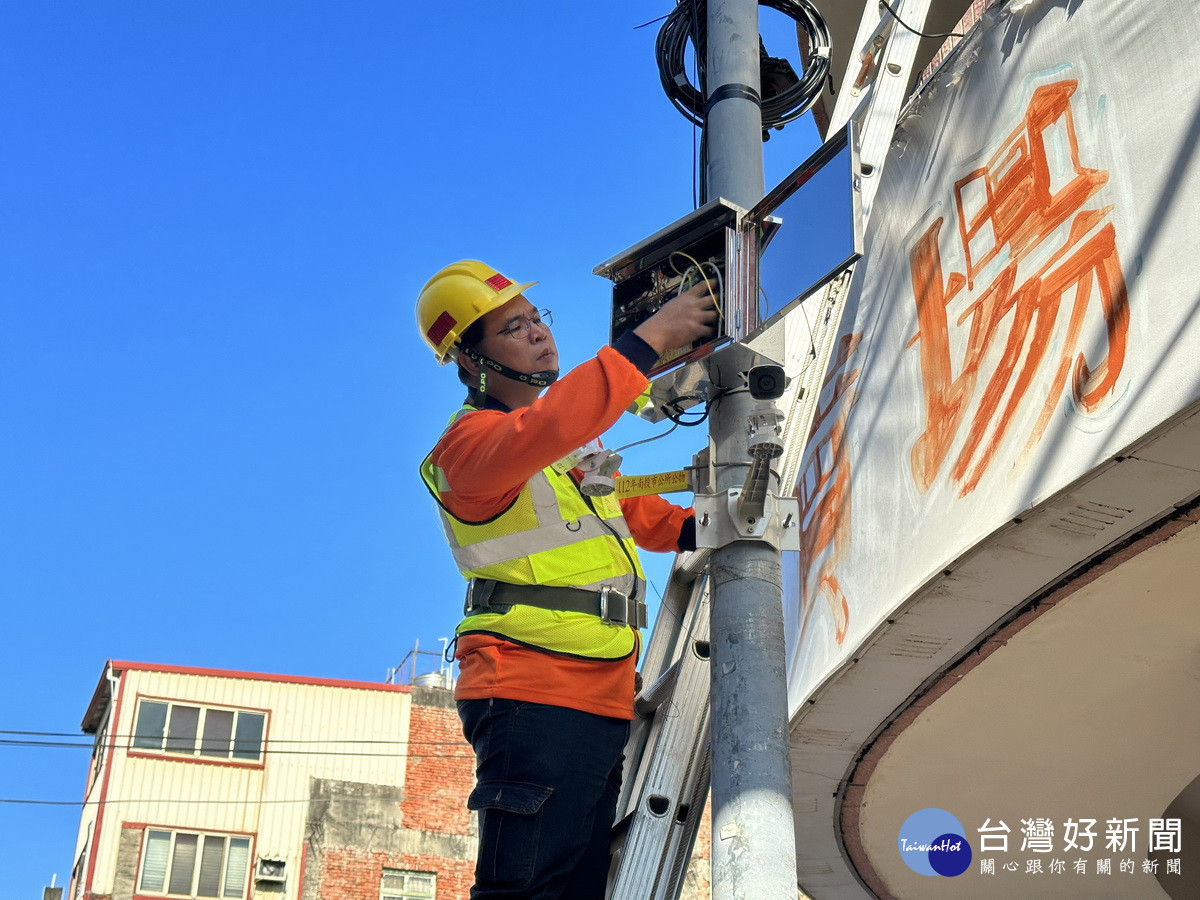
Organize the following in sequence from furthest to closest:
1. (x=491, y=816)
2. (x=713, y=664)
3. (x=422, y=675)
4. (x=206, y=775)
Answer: (x=422, y=675) → (x=206, y=775) → (x=491, y=816) → (x=713, y=664)

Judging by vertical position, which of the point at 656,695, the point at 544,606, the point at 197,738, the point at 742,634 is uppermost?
the point at 197,738

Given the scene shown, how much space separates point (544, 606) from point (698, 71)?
2436 millimetres

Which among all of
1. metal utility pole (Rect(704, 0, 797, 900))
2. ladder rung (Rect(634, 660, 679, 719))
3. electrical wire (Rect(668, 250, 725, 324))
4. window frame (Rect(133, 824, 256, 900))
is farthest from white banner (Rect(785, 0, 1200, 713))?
window frame (Rect(133, 824, 256, 900))

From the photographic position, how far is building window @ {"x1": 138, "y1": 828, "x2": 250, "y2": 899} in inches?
1051

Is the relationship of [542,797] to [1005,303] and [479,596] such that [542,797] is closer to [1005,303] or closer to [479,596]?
[479,596]

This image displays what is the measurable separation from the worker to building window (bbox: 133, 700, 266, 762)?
24921 mm

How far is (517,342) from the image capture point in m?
4.95

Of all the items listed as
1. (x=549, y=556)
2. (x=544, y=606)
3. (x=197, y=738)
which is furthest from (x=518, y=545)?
(x=197, y=738)

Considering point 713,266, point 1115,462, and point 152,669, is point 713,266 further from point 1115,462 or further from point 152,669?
point 152,669

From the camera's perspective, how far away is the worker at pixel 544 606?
3.92 m

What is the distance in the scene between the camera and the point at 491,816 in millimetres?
3945

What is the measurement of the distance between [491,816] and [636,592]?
3.30 ft

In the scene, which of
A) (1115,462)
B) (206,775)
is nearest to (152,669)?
(206,775)

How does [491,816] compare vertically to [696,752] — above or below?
below
